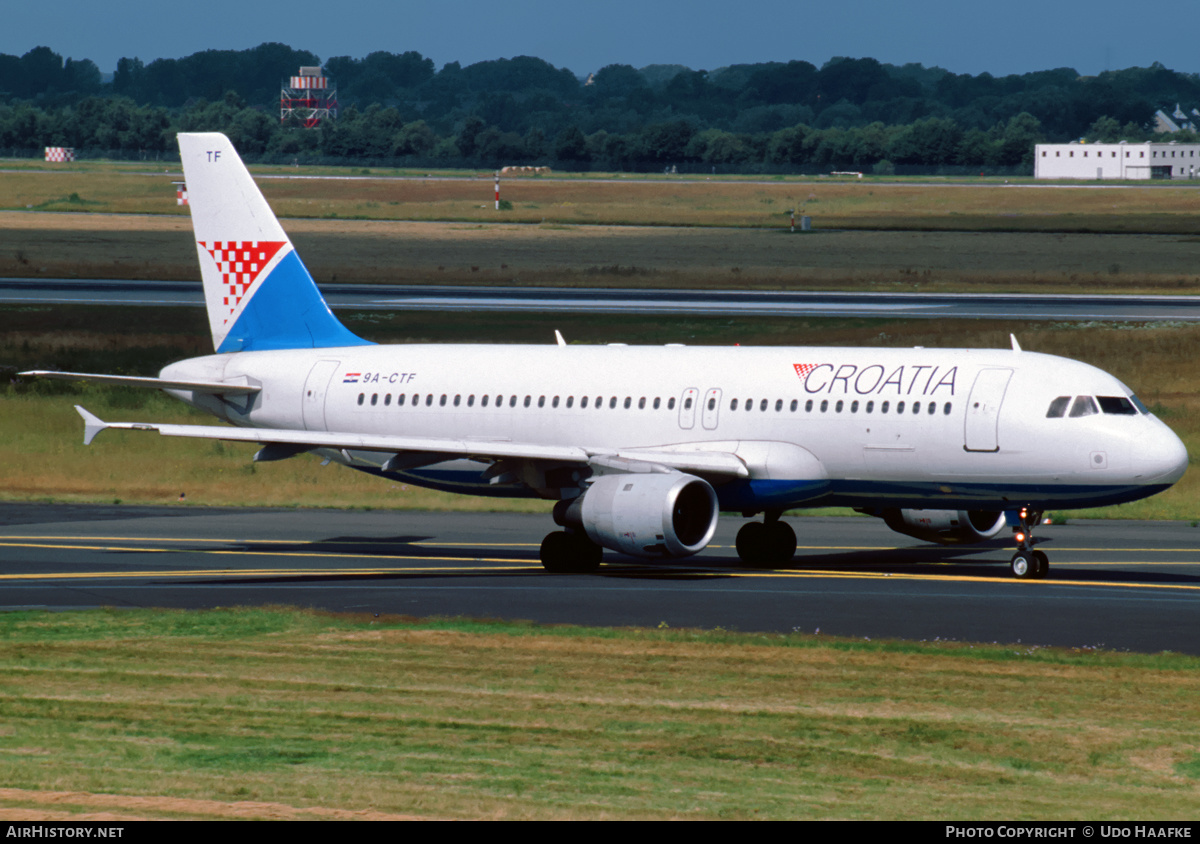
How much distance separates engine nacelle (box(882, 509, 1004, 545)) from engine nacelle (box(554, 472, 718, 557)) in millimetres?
5487

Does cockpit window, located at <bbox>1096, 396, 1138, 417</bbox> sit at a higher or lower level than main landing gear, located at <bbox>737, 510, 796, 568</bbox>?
higher

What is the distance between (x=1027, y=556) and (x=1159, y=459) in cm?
335

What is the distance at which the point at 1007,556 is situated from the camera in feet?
127

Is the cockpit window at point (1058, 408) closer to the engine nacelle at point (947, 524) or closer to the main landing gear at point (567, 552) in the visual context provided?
the engine nacelle at point (947, 524)

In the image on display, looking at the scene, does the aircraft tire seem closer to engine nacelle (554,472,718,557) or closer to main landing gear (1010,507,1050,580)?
engine nacelle (554,472,718,557)

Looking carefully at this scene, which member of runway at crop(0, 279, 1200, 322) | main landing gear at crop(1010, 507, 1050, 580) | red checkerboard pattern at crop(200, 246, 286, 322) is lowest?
main landing gear at crop(1010, 507, 1050, 580)

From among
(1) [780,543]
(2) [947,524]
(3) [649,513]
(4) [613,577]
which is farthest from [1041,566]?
(4) [613,577]

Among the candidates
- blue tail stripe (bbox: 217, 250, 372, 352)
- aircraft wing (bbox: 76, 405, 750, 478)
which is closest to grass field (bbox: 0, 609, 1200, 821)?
aircraft wing (bbox: 76, 405, 750, 478)

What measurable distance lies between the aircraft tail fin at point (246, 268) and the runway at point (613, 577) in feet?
16.0

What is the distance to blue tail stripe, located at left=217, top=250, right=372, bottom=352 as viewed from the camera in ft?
137

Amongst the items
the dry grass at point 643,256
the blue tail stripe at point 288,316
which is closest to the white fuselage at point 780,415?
the blue tail stripe at point 288,316

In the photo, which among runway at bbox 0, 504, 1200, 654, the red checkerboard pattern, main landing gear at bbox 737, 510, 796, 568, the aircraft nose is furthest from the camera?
the red checkerboard pattern

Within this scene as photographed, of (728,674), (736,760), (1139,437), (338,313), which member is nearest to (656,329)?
(338,313)
